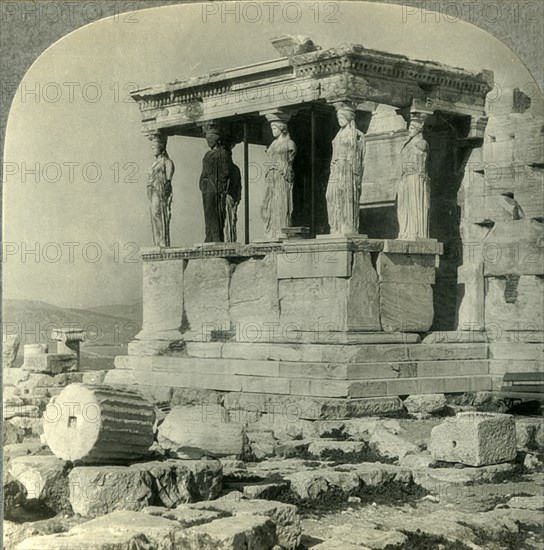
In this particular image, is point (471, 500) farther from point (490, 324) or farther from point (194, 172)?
point (194, 172)

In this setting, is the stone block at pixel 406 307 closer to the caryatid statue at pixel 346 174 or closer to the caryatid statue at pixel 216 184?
the caryatid statue at pixel 346 174

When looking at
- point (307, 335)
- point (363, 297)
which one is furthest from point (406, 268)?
point (307, 335)

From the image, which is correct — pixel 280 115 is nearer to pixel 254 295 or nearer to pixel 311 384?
pixel 254 295

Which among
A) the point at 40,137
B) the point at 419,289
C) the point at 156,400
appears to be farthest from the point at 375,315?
the point at 40,137

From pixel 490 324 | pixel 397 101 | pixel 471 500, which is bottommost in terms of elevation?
pixel 471 500

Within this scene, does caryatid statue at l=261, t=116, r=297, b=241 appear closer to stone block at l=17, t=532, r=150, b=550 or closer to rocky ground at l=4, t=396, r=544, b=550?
rocky ground at l=4, t=396, r=544, b=550

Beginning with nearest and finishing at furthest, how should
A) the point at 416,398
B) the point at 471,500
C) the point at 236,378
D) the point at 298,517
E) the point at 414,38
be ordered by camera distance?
the point at 298,517, the point at 471,500, the point at 414,38, the point at 416,398, the point at 236,378
